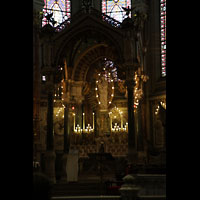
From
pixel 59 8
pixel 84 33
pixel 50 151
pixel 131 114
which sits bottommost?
pixel 50 151

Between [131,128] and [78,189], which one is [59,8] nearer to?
[131,128]

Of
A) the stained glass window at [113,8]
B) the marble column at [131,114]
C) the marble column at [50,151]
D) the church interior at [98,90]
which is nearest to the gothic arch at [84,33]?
the church interior at [98,90]

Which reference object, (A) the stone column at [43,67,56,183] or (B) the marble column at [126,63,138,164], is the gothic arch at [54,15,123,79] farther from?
(B) the marble column at [126,63,138,164]

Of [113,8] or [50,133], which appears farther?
[113,8]

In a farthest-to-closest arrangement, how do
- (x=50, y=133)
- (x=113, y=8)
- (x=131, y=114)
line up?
1. (x=113, y=8)
2. (x=50, y=133)
3. (x=131, y=114)

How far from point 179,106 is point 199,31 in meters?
0.57

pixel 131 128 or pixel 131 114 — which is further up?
pixel 131 114

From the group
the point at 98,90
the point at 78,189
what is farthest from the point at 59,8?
the point at 78,189

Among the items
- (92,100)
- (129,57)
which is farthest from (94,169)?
(129,57)

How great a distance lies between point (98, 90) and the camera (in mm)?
23031

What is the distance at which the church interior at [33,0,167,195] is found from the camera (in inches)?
734
